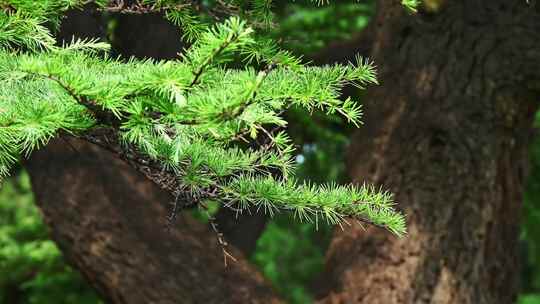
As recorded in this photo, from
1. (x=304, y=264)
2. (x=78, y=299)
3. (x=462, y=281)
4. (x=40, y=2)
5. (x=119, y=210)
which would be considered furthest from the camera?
(x=304, y=264)

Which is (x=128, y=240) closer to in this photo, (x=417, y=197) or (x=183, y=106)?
(x=417, y=197)

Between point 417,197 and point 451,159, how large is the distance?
21 cm

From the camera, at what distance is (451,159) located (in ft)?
12.4

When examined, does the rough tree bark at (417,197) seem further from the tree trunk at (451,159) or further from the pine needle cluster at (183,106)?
the pine needle cluster at (183,106)

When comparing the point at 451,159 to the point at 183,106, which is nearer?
the point at 183,106

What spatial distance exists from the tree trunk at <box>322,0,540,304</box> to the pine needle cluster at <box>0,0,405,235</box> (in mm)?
1852

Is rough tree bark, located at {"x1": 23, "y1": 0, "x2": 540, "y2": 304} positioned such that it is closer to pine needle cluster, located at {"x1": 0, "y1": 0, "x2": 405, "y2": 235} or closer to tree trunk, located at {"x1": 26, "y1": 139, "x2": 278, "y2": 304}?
tree trunk, located at {"x1": 26, "y1": 139, "x2": 278, "y2": 304}

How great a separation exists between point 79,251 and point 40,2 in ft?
7.55

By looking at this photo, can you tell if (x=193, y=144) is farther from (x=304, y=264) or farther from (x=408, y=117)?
(x=304, y=264)

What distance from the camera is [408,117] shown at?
3939 mm

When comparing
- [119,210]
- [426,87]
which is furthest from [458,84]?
[119,210]

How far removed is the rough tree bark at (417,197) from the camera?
375 cm

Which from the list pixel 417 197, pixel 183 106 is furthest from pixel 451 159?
pixel 183 106

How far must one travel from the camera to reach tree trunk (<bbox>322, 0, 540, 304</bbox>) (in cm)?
374
